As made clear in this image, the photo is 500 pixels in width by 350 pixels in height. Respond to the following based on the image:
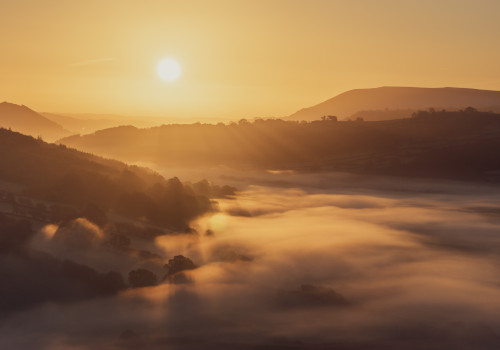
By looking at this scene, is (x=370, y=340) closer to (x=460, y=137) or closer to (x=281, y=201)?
(x=281, y=201)

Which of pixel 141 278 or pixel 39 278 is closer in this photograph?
pixel 39 278

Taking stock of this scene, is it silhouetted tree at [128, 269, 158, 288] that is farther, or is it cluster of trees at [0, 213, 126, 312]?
silhouetted tree at [128, 269, 158, 288]

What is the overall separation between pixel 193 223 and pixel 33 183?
24.9 metres

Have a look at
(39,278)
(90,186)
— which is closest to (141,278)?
(39,278)

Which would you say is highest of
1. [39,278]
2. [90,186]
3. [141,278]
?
[90,186]

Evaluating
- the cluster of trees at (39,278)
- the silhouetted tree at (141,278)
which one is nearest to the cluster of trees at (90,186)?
the cluster of trees at (39,278)

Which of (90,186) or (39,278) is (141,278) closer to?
(39,278)

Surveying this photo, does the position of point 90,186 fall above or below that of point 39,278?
above

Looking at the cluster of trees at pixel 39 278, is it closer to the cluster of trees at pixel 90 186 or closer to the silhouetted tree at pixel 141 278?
the silhouetted tree at pixel 141 278

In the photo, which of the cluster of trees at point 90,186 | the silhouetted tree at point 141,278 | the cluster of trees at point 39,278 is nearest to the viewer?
the cluster of trees at point 39,278

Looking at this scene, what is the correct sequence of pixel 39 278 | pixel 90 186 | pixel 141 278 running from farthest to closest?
pixel 90 186 < pixel 141 278 < pixel 39 278

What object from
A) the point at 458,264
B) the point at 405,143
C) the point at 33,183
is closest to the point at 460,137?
the point at 405,143

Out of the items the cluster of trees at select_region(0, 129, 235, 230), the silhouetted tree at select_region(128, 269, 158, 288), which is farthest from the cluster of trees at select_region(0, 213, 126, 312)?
the cluster of trees at select_region(0, 129, 235, 230)

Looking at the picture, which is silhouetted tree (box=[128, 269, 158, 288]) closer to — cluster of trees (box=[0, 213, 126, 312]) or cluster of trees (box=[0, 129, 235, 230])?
cluster of trees (box=[0, 213, 126, 312])
